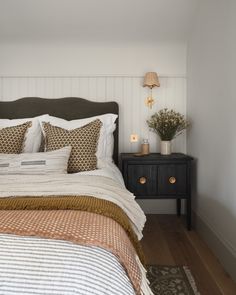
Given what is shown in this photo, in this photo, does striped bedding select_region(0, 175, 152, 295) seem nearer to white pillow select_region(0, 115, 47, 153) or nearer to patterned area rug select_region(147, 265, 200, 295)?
patterned area rug select_region(147, 265, 200, 295)

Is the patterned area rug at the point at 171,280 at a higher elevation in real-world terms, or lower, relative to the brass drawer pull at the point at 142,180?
lower

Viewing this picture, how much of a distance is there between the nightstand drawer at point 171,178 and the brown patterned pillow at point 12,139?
124 cm

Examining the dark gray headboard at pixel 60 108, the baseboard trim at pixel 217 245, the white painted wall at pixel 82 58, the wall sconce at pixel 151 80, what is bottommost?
the baseboard trim at pixel 217 245

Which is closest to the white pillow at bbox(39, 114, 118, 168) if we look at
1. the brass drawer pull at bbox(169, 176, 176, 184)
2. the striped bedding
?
the brass drawer pull at bbox(169, 176, 176, 184)

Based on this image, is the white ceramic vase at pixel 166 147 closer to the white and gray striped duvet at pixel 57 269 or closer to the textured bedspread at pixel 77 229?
the textured bedspread at pixel 77 229

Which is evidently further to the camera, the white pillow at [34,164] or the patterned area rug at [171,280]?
the white pillow at [34,164]

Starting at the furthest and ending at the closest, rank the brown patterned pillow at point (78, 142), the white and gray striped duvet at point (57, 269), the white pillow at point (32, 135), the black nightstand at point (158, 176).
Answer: the black nightstand at point (158, 176) < the white pillow at point (32, 135) < the brown patterned pillow at point (78, 142) < the white and gray striped duvet at point (57, 269)

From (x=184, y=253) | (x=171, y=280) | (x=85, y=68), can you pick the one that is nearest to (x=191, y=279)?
(x=171, y=280)

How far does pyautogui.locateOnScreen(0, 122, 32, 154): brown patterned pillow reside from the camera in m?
2.21

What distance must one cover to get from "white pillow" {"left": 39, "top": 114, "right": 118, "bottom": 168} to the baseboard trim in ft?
3.26

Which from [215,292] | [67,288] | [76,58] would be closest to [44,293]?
[67,288]

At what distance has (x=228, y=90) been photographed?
189 cm

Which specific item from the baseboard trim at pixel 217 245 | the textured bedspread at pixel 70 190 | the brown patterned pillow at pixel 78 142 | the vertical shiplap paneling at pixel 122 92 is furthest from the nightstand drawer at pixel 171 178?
the textured bedspread at pixel 70 190

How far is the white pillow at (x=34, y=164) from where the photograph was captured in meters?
1.91
